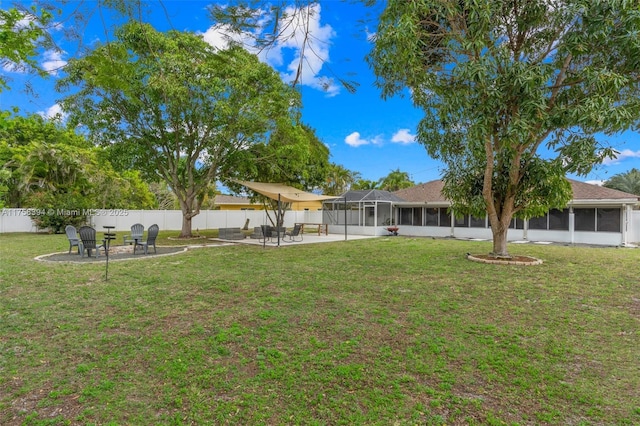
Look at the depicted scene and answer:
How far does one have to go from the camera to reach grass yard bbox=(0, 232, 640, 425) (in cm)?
275

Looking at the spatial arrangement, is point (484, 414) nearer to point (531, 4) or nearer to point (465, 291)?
point (465, 291)

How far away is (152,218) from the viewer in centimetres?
2227

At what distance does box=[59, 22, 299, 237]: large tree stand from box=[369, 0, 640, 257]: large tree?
14.2 ft

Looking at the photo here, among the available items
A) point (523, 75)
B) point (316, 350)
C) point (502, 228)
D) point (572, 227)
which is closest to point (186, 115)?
point (523, 75)

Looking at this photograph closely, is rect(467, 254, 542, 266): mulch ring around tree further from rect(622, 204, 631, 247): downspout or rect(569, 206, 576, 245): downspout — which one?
rect(622, 204, 631, 247): downspout

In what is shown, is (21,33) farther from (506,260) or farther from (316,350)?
(506,260)

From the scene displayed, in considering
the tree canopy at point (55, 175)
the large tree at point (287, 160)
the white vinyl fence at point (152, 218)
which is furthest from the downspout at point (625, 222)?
the tree canopy at point (55, 175)

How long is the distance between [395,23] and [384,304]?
18.9ft

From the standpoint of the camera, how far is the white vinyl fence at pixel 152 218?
1855 cm

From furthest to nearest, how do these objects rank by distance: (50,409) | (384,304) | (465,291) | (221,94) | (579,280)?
(221,94), (579,280), (465,291), (384,304), (50,409)

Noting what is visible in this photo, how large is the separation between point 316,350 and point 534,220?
16.5 meters

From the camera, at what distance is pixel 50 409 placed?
2.69 meters

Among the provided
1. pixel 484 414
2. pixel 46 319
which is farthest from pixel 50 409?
pixel 484 414

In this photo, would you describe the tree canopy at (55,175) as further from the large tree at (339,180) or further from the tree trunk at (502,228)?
the large tree at (339,180)
